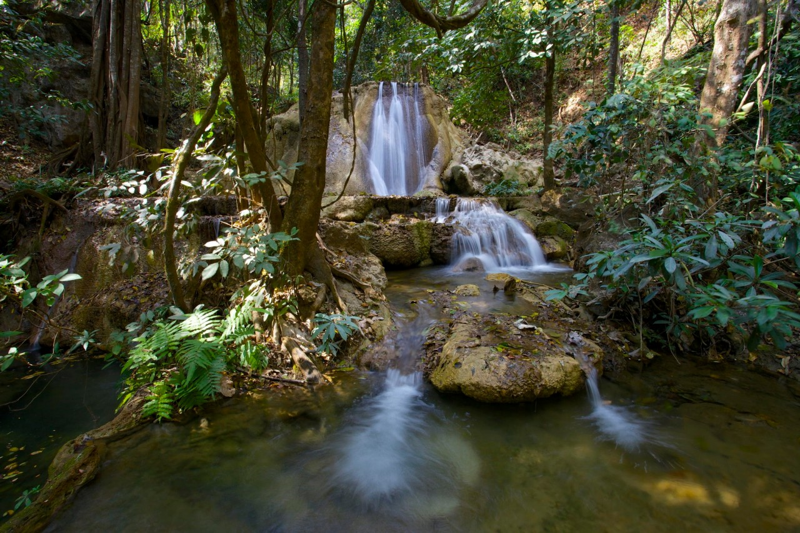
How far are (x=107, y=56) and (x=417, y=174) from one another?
8135 mm

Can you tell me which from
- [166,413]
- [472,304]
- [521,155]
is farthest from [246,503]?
[521,155]

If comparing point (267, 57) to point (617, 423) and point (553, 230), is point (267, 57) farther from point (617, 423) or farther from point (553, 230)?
point (553, 230)

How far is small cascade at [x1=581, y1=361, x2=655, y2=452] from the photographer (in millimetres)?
2727

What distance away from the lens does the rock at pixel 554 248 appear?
26.7ft

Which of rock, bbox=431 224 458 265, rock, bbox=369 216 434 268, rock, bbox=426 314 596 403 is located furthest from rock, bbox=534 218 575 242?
rock, bbox=426 314 596 403

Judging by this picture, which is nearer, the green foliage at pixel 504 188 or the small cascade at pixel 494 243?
the small cascade at pixel 494 243

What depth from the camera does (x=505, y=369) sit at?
315 centimetres

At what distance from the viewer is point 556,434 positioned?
2787 millimetres

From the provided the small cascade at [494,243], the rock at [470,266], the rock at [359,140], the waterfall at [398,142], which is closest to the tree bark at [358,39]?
the rock at [470,266]

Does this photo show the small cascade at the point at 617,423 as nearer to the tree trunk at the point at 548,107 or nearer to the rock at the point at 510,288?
the rock at the point at 510,288

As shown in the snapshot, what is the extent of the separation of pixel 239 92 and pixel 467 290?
13.0ft

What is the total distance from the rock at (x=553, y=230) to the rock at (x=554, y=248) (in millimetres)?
187

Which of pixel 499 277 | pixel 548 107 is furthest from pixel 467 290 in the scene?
pixel 548 107

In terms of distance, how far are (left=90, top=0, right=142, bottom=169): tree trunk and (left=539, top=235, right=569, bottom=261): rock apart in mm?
9158
